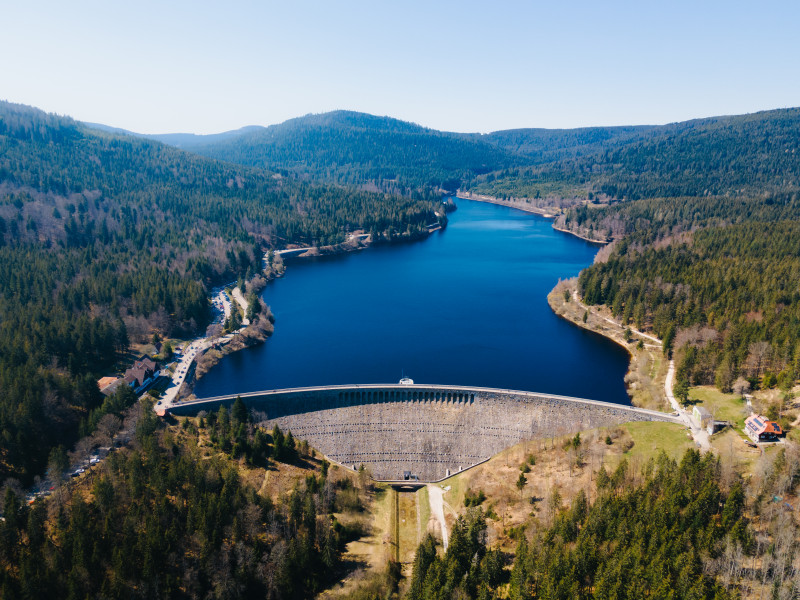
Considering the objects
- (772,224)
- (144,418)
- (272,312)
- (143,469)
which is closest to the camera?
(143,469)

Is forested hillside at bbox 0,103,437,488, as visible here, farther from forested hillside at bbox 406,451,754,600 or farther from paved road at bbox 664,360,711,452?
paved road at bbox 664,360,711,452

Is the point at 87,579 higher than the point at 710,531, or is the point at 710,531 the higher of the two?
the point at 710,531

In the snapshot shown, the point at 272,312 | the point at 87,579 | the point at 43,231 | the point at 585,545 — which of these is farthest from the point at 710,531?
the point at 43,231

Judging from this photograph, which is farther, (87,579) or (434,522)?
(434,522)

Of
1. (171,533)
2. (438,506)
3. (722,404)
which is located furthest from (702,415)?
(171,533)

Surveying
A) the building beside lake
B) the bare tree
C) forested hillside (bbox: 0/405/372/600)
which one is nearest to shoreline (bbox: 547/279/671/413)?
the building beside lake

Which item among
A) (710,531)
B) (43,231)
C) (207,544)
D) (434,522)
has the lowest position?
(434,522)

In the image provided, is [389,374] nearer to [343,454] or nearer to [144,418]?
[343,454]

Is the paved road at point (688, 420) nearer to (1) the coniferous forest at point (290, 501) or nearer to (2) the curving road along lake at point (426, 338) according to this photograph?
(1) the coniferous forest at point (290, 501)
